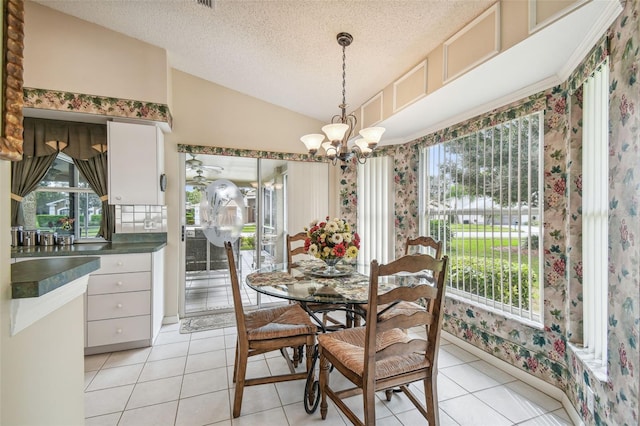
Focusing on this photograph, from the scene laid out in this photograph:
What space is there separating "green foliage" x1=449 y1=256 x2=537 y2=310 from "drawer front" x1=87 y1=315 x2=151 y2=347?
10.4 feet

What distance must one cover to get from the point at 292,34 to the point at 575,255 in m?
2.72

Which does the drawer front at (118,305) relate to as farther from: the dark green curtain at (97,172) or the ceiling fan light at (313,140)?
the ceiling fan light at (313,140)

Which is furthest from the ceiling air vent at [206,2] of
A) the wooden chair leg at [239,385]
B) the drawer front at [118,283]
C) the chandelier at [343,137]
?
the wooden chair leg at [239,385]

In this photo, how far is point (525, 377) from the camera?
2234 millimetres

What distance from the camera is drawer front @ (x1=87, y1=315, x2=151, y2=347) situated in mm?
2664

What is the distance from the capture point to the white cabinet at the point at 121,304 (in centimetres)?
268

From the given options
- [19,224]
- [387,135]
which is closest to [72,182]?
[19,224]

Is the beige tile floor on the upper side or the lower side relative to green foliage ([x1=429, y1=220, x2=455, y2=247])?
lower

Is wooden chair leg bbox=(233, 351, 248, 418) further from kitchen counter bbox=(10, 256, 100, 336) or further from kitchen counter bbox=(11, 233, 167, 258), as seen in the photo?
kitchen counter bbox=(11, 233, 167, 258)

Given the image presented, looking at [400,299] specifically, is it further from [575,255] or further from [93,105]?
[93,105]

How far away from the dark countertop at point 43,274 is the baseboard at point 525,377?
2.74m

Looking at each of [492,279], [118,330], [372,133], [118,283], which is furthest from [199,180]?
[492,279]

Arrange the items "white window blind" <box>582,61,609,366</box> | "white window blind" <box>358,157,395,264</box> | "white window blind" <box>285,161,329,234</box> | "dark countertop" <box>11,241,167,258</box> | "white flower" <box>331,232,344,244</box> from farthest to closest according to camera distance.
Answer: "white window blind" <box>285,161,329,234</box> < "white window blind" <box>358,157,395,264</box> < "dark countertop" <box>11,241,167,258</box> < "white flower" <box>331,232,344,244</box> < "white window blind" <box>582,61,609,366</box>

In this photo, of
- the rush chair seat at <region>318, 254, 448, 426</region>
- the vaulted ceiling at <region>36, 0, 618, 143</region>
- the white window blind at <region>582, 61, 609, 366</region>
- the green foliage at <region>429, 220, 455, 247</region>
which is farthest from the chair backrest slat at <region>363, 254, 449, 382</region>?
the green foliage at <region>429, 220, 455, 247</region>
